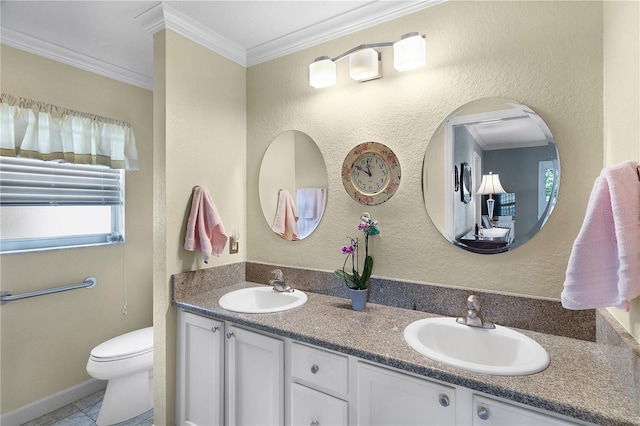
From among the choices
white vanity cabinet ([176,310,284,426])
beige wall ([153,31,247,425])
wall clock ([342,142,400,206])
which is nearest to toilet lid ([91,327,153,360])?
beige wall ([153,31,247,425])

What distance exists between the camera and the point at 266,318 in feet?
5.18

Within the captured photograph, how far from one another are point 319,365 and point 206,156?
143cm

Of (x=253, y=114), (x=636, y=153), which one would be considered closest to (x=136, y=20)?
(x=253, y=114)

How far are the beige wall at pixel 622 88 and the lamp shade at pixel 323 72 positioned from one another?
120cm

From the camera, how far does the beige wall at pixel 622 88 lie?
0.95 m

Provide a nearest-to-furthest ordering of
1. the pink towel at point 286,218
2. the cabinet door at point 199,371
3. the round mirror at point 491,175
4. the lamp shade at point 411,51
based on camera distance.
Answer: the round mirror at point 491,175
the lamp shade at point 411,51
the cabinet door at point 199,371
the pink towel at point 286,218

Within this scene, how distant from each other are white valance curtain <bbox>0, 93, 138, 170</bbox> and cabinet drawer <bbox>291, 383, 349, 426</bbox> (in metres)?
2.08

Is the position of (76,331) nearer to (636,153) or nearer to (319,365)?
(319,365)

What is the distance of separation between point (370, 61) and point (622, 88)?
3.48 ft

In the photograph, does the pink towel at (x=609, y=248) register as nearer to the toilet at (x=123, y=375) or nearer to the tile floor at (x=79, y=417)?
the toilet at (x=123, y=375)

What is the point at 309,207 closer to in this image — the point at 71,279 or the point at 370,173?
the point at 370,173

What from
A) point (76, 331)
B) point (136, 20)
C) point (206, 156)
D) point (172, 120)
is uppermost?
point (136, 20)

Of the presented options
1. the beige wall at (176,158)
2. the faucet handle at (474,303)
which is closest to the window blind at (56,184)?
the beige wall at (176,158)

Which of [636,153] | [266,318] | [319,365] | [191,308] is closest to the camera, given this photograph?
[636,153]
